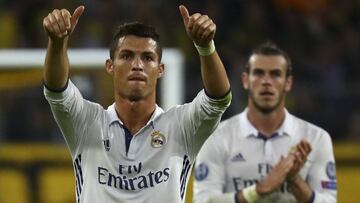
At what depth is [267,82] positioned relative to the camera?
643 cm

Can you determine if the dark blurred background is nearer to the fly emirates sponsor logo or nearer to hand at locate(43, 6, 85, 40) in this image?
the fly emirates sponsor logo

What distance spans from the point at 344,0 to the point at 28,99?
3872mm

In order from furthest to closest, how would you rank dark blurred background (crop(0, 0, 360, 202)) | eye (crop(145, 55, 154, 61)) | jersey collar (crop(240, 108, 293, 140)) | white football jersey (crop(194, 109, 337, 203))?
dark blurred background (crop(0, 0, 360, 202)) < jersey collar (crop(240, 108, 293, 140)) < white football jersey (crop(194, 109, 337, 203)) < eye (crop(145, 55, 154, 61))

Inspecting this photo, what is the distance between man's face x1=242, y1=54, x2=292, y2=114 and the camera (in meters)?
6.43

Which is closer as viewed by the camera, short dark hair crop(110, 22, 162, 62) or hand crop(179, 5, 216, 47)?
hand crop(179, 5, 216, 47)

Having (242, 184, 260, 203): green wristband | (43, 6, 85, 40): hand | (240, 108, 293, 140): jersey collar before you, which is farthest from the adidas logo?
(43, 6, 85, 40): hand

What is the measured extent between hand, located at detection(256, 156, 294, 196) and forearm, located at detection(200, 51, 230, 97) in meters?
1.34

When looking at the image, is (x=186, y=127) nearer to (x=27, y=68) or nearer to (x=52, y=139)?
(x=27, y=68)

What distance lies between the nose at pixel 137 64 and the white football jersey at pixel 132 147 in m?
0.27

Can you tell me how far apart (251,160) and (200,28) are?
6.58ft

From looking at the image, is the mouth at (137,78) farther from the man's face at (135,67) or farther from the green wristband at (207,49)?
the green wristband at (207,49)

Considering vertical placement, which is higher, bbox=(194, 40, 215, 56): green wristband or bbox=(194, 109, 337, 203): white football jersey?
bbox=(194, 40, 215, 56): green wristband

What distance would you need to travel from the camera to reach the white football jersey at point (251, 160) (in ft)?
20.5

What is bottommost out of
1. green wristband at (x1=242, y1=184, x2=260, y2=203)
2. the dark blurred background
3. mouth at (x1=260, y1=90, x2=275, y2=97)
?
green wristband at (x1=242, y1=184, x2=260, y2=203)
